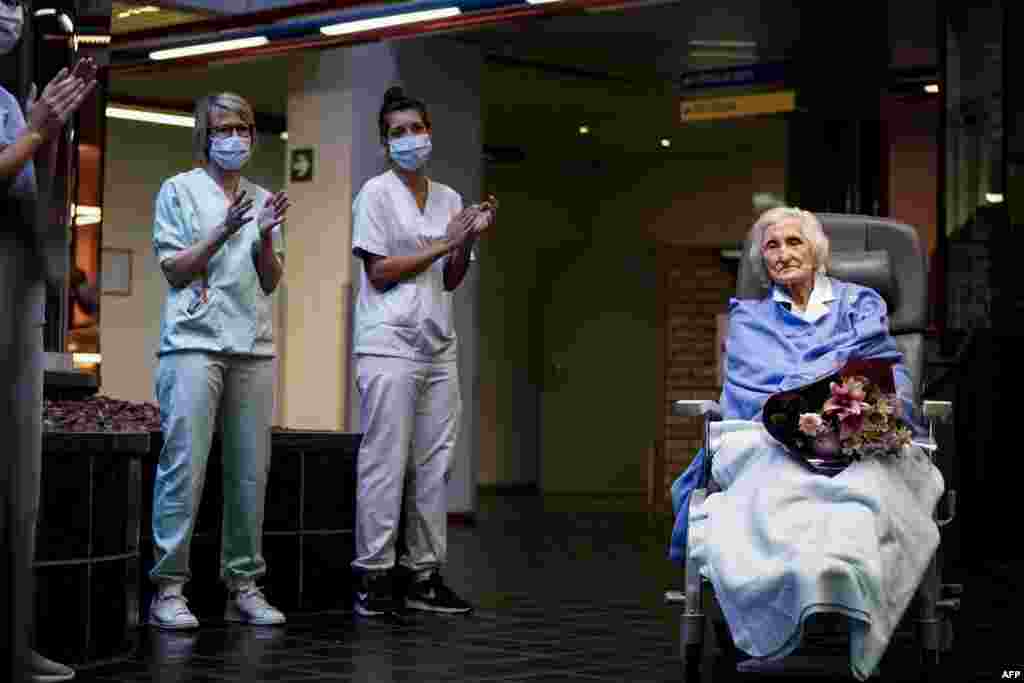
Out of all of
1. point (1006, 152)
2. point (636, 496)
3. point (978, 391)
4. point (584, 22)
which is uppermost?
point (584, 22)

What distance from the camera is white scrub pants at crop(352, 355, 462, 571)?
690 cm

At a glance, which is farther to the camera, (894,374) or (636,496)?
(636,496)

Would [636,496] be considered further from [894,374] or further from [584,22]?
[894,374]

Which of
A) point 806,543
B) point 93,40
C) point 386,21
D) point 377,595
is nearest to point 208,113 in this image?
point 377,595

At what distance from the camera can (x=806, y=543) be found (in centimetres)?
489

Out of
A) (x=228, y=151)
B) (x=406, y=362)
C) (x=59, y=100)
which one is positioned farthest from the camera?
(x=406, y=362)

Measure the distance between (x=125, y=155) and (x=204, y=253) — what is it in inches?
445

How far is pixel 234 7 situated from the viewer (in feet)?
41.2

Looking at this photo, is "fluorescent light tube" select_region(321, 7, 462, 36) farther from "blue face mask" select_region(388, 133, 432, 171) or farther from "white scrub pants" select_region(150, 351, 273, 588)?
"white scrub pants" select_region(150, 351, 273, 588)

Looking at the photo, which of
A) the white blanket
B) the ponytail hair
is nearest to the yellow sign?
the ponytail hair

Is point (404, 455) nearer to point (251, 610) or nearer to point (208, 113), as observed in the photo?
point (251, 610)

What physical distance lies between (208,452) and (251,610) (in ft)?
2.10

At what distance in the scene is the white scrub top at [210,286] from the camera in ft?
21.2

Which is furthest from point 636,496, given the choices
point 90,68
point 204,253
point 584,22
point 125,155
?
point 90,68
